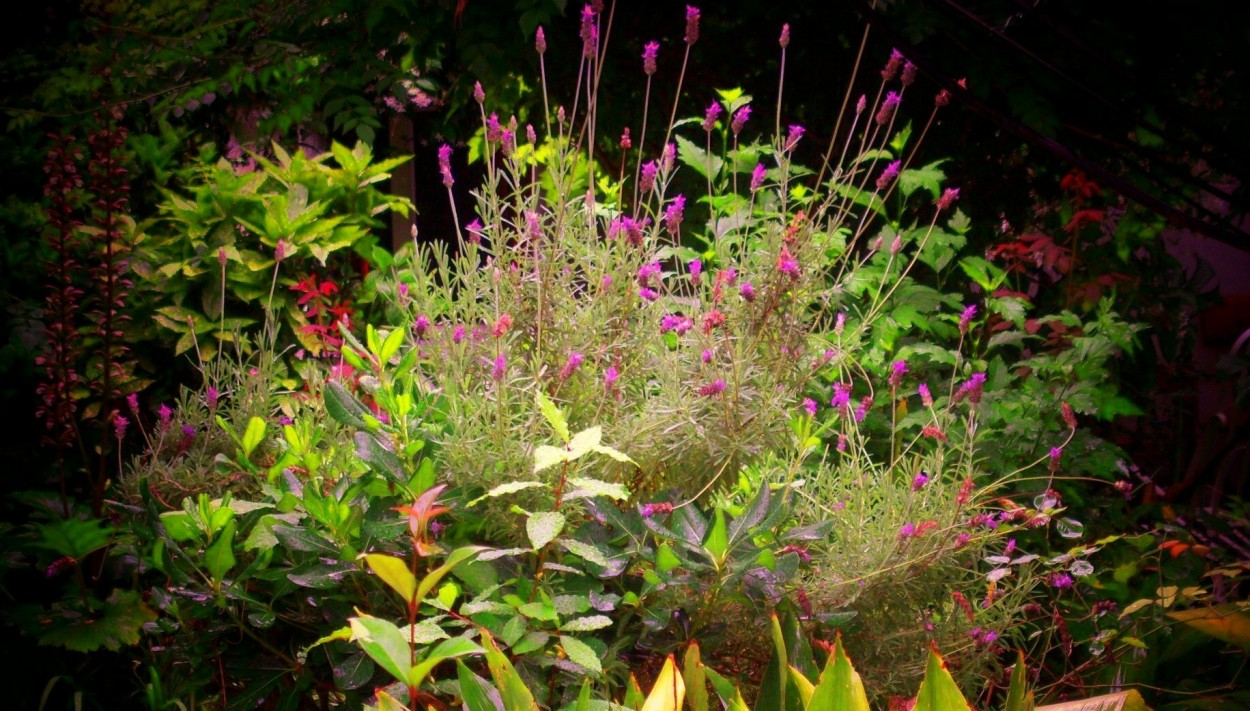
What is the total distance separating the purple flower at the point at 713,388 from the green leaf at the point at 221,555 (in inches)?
24.9

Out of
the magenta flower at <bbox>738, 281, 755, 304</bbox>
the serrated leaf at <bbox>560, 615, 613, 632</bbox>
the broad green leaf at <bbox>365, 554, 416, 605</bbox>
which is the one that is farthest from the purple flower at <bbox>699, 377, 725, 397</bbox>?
the broad green leaf at <bbox>365, 554, 416, 605</bbox>

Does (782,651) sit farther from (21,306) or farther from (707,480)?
(21,306)

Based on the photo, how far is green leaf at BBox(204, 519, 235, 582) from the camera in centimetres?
111

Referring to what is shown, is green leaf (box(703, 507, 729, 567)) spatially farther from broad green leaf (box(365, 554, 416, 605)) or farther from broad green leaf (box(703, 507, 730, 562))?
broad green leaf (box(365, 554, 416, 605))

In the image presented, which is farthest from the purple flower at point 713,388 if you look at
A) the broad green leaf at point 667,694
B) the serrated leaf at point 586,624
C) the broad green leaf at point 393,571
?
the broad green leaf at point 393,571

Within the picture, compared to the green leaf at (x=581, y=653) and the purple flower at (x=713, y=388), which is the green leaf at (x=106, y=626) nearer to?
the green leaf at (x=581, y=653)

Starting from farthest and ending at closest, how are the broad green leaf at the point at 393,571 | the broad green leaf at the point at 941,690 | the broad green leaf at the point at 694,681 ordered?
the broad green leaf at the point at 694,681 → the broad green leaf at the point at 941,690 → the broad green leaf at the point at 393,571

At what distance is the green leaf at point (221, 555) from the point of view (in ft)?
3.64

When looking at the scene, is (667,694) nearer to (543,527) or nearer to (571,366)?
(543,527)

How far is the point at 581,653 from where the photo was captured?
3.32 ft

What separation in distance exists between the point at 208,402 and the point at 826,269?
3.31ft

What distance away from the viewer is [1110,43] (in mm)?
2715

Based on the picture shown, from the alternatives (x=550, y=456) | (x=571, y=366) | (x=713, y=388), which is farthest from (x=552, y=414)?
(x=713, y=388)

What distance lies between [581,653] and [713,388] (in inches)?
16.6
